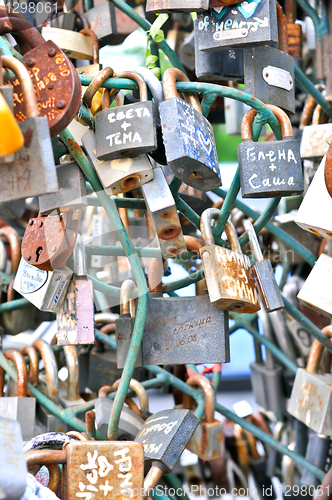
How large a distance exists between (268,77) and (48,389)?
0.68 m

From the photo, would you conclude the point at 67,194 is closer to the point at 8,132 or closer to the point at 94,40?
the point at 8,132

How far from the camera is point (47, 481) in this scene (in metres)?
0.72

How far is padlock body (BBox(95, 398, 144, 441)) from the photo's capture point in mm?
1047

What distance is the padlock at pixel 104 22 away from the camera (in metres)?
1.18

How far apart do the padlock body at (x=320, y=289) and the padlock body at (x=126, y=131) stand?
1.08 ft

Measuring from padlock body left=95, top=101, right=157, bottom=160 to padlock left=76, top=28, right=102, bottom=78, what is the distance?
1.42ft

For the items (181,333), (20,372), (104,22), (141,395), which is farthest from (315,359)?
(104,22)

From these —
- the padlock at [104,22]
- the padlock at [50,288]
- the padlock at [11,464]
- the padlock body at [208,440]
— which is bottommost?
the padlock body at [208,440]

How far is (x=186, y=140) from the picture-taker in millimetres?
679

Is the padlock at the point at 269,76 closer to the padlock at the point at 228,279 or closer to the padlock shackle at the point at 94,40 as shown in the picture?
the padlock at the point at 228,279

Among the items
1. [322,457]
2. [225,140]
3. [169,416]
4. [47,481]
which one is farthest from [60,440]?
[225,140]

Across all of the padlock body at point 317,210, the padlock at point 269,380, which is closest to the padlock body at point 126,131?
the padlock body at point 317,210

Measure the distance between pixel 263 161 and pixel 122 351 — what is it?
0.34 m

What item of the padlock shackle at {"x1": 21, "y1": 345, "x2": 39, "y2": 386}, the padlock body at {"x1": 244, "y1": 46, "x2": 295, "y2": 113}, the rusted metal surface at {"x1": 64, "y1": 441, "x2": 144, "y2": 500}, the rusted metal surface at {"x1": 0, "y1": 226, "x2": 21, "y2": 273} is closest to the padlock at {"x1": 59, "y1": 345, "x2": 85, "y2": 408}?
the padlock shackle at {"x1": 21, "y1": 345, "x2": 39, "y2": 386}
